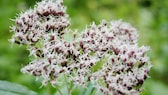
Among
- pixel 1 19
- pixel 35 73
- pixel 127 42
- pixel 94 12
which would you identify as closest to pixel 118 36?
pixel 127 42

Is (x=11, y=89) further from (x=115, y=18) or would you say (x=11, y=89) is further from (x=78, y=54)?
(x=115, y=18)

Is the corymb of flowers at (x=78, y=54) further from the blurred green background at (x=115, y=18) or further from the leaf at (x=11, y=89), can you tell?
the blurred green background at (x=115, y=18)

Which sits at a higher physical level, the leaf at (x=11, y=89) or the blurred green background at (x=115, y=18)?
the blurred green background at (x=115, y=18)

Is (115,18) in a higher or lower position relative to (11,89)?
higher

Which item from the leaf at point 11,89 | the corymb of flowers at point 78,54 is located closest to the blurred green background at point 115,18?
the leaf at point 11,89

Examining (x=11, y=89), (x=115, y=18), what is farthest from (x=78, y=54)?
(x=115, y=18)
